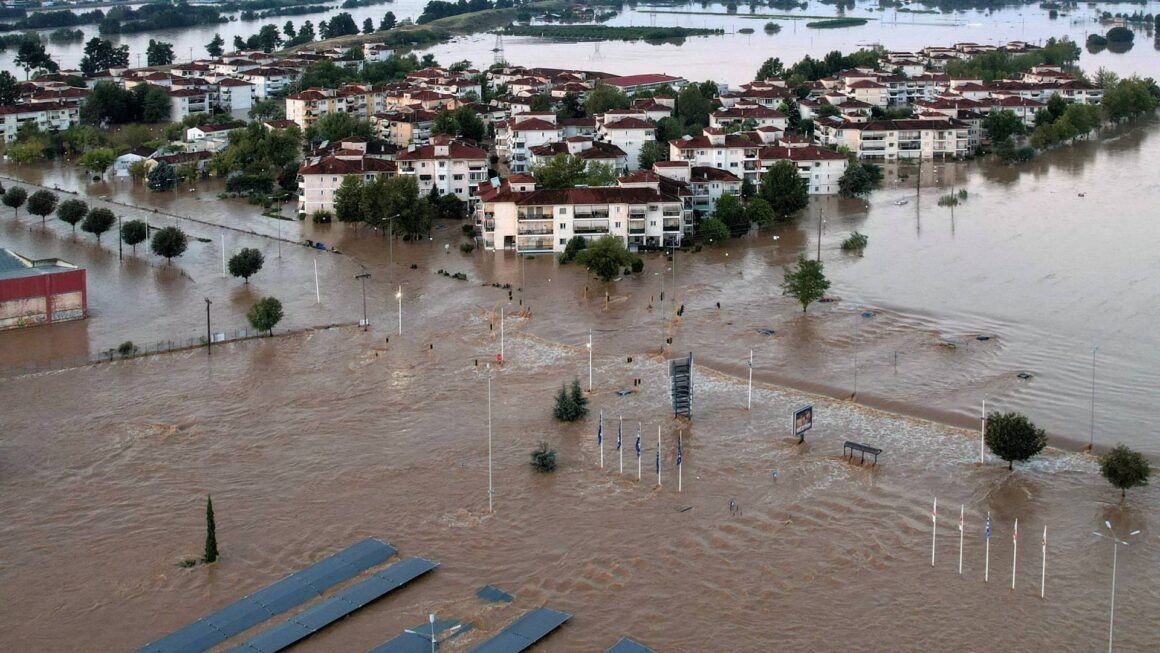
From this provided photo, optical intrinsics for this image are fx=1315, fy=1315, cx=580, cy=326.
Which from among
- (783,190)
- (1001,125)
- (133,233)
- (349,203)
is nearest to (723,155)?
(783,190)

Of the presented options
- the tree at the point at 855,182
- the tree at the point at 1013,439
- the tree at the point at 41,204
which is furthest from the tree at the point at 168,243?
the tree at the point at 1013,439

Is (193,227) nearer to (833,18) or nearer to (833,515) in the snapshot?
(833,515)

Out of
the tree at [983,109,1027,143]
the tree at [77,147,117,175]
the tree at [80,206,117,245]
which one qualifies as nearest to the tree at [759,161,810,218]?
the tree at [983,109,1027,143]

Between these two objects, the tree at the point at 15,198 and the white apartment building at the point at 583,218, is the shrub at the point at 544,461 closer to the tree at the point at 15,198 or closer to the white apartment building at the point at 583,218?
the white apartment building at the point at 583,218

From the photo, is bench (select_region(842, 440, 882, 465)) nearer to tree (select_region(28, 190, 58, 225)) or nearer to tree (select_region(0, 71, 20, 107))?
tree (select_region(28, 190, 58, 225))

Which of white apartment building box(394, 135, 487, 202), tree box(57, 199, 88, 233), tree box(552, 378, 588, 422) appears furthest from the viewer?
white apartment building box(394, 135, 487, 202)

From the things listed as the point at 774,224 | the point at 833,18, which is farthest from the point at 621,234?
the point at 833,18
